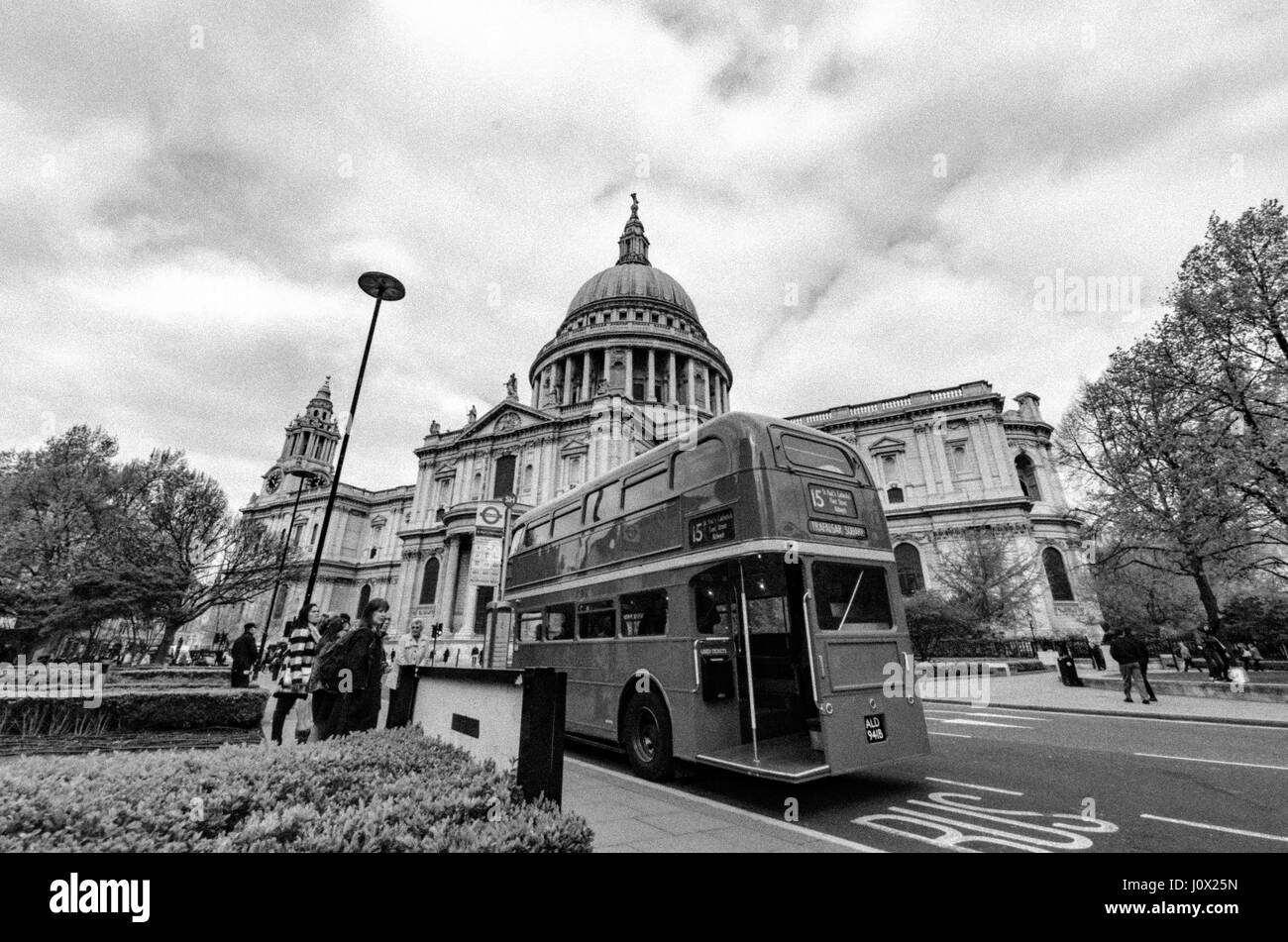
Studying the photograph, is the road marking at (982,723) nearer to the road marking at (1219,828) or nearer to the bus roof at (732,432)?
the road marking at (1219,828)

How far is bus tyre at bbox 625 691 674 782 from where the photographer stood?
738 centimetres

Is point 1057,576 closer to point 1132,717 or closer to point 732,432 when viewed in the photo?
point 1132,717

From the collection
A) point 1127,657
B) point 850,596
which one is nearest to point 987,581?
point 1127,657

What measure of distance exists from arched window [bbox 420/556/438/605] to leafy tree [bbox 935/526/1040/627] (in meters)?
38.0

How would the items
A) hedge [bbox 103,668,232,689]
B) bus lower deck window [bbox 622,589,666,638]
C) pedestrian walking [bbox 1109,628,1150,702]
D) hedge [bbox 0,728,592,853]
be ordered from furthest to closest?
1. hedge [bbox 103,668,232,689]
2. pedestrian walking [bbox 1109,628,1150,702]
3. bus lower deck window [bbox 622,589,666,638]
4. hedge [bbox 0,728,592,853]

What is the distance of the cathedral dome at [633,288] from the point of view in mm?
63438

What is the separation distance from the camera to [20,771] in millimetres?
3107

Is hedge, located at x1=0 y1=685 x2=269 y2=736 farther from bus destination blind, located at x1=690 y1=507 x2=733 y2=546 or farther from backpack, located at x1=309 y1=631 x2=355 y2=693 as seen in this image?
bus destination blind, located at x1=690 y1=507 x2=733 y2=546

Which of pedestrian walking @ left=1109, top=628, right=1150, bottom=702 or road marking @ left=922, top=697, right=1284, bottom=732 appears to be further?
pedestrian walking @ left=1109, top=628, right=1150, bottom=702

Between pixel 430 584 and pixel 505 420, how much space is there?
623 inches

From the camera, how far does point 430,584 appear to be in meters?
46.2

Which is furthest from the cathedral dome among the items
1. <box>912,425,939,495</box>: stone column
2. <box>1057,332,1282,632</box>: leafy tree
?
<box>1057,332,1282,632</box>: leafy tree

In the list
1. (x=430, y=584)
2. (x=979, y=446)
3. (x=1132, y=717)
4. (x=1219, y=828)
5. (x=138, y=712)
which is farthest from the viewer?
(x=430, y=584)
